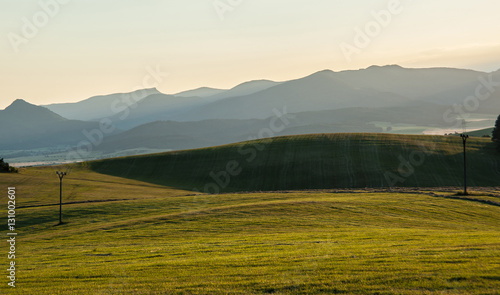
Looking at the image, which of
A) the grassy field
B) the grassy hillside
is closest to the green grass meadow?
the grassy field

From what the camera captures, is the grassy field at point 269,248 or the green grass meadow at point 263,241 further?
the green grass meadow at point 263,241

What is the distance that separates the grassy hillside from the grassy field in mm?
33838

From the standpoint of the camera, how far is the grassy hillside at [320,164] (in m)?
90.1

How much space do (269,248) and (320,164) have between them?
77.2m

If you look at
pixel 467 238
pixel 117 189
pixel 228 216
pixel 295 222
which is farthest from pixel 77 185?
pixel 467 238

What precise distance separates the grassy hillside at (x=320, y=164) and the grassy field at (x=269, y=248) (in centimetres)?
3384

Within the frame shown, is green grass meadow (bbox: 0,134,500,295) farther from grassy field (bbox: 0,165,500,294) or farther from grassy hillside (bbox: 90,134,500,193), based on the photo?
grassy hillside (bbox: 90,134,500,193)

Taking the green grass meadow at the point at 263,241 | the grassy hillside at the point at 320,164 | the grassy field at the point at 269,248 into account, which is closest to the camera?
the grassy field at the point at 269,248

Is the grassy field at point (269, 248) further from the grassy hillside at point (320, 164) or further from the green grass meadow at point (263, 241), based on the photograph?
the grassy hillside at point (320, 164)

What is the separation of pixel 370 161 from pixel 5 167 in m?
86.2

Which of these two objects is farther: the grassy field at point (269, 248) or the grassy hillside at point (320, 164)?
the grassy hillside at point (320, 164)

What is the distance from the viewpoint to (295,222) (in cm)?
4022

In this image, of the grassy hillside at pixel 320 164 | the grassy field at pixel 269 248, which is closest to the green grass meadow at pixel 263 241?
the grassy field at pixel 269 248

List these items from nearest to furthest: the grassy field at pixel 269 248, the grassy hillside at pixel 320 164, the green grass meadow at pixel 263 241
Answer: the grassy field at pixel 269 248 → the green grass meadow at pixel 263 241 → the grassy hillside at pixel 320 164
